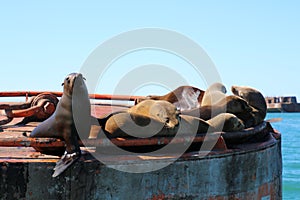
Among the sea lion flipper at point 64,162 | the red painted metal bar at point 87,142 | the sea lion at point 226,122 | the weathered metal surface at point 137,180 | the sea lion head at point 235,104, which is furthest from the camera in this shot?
the sea lion head at point 235,104

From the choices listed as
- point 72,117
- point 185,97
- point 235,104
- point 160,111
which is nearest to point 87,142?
point 72,117

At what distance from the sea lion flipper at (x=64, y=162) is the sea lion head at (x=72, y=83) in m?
0.51

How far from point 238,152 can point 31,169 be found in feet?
6.20

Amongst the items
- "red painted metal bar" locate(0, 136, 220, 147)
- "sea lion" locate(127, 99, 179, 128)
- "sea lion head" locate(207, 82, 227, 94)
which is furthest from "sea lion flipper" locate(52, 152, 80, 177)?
"sea lion head" locate(207, 82, 227, 94)

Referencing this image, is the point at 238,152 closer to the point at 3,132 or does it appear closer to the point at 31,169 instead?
the point at 31,169

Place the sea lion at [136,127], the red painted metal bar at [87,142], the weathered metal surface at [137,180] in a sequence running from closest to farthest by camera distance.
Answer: the weathered metal surface at [137,180] < the red painted metal bar at [87,142] < the sea lion at [136,127]

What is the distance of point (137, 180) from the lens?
404 cm

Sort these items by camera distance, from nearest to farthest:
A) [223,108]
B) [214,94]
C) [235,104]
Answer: [223,108]
[235,104]
[214,94]

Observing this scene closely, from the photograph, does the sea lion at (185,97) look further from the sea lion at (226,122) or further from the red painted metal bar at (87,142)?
the red painted metal bar at (87,142)

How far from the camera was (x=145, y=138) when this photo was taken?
4141 millimetres

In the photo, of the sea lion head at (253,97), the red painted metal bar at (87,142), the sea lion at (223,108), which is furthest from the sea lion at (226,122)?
the sea lion head at (253,97)

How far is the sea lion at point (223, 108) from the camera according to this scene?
5070 millimetres

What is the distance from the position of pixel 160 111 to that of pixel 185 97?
1404mm

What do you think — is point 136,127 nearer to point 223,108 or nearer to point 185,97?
point 223,108
